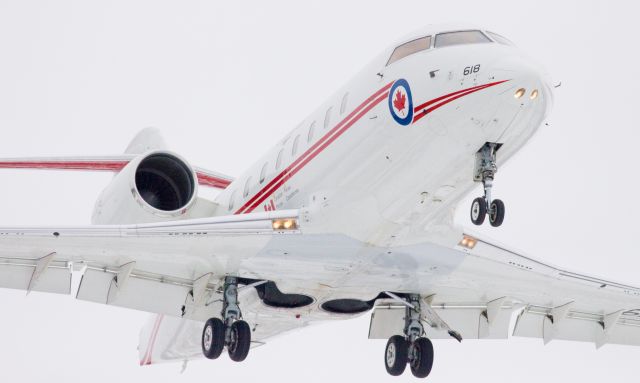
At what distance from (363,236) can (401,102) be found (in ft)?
7.60

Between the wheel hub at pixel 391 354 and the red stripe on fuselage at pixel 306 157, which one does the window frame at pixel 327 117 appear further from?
the wheel hub at pixel 391 354

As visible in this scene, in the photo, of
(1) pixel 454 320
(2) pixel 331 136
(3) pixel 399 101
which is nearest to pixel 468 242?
(2) pixel 331 136

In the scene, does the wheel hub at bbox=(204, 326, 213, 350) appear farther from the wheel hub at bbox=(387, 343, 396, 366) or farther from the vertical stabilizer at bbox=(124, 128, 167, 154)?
the vertical stabilizer at bbox=(124, 128, 167, 154)

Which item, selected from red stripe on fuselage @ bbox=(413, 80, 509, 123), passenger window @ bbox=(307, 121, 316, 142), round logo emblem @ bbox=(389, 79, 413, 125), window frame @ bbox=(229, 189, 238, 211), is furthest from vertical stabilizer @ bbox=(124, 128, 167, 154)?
red stripe on fuselage @ bbox=(413, 80, 509, 123)

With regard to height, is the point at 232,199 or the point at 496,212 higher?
the point at 232,199

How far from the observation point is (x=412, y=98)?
15.1m

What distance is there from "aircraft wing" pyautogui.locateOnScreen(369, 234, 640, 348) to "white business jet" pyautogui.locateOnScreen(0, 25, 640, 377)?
4 cm

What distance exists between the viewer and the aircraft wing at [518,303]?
18609 millimetres

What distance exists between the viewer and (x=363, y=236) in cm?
1648

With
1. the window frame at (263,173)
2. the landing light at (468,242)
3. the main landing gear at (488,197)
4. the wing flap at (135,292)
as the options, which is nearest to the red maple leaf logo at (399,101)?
the main landing gear at (488,197)

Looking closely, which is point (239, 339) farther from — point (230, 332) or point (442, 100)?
point (442, 100)

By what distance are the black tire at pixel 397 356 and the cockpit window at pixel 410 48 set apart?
6068mm

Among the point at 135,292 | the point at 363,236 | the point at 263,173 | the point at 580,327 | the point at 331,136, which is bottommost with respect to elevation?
the point at 135,292

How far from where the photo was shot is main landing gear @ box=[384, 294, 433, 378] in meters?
19.6
